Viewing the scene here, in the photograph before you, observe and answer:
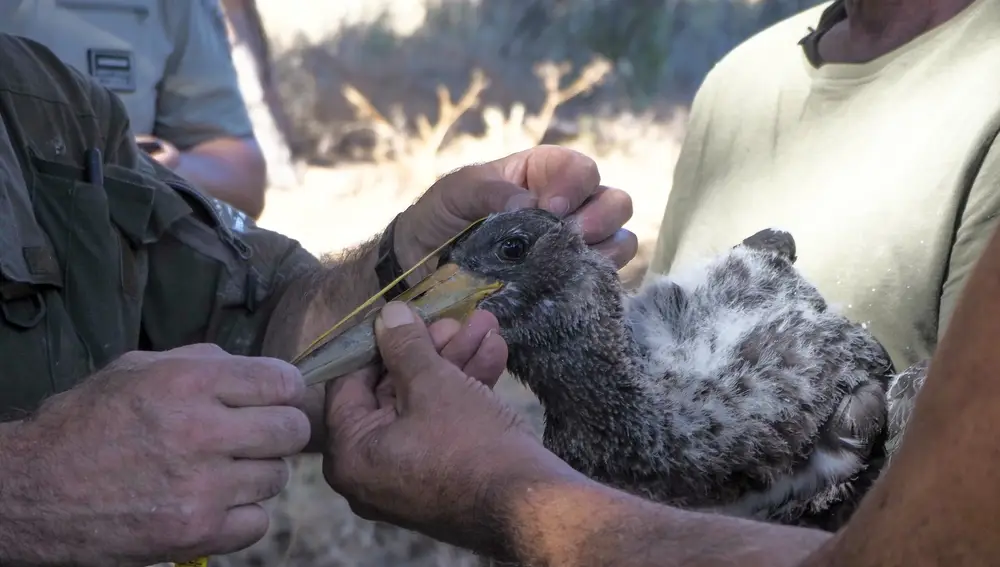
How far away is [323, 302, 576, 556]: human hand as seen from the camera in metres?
1.65

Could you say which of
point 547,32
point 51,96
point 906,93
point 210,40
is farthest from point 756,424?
point 547,32

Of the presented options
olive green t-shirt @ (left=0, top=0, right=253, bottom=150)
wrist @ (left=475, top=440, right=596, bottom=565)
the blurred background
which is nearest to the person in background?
olive green t-shirt @ (left=0, top=0, right=253, bottom=150)

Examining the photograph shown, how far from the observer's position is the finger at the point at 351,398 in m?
1.87

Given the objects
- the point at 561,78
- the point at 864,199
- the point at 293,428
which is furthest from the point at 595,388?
the point at 561,78

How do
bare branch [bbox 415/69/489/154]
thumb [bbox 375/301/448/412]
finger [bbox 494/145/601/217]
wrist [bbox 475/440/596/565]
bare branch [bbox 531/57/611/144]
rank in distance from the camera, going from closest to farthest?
wrist [bbox 475/440/596/565] < thumb [bbox 375/301/448/412] < finger [bbox 494/145/601/217] < bare branch [bbox 415/69/489/154] < bare branch [bbox 531/57/611/144]

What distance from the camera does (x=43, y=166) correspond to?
2154mm

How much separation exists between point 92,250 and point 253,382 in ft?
2.31

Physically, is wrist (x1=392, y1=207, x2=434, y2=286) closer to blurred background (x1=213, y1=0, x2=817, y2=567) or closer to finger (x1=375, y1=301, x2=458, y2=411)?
finger (x1=375, y1=301, x2=458, y2=411)

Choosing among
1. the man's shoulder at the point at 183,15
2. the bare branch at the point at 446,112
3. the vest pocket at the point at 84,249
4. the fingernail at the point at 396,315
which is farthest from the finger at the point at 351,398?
the bare branch at the point at 446,112

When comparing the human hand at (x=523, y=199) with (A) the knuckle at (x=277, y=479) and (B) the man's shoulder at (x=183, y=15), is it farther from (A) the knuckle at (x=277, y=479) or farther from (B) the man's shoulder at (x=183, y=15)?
(B) the man's shoulder at (x=183, y=15)

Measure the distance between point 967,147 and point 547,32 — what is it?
7919 millimetres

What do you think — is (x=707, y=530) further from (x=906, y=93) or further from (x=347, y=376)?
(x=906, y=93)

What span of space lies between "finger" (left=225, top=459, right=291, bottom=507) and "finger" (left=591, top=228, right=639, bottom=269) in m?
0.93

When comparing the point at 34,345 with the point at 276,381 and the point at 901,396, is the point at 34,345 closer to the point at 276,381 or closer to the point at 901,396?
the point at 276,381
